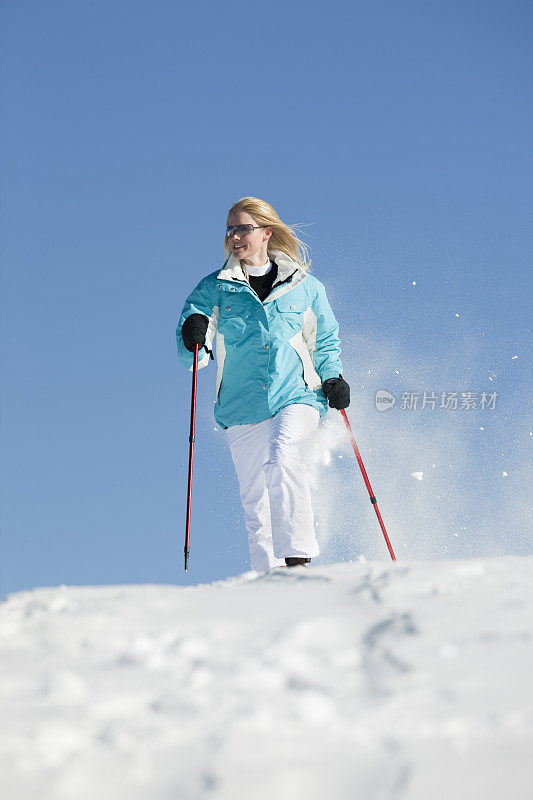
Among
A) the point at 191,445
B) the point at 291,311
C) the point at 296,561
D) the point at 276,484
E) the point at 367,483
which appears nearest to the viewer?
the point at 296,561

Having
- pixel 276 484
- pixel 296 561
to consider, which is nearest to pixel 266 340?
pixel 276 484

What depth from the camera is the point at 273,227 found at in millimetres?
5578

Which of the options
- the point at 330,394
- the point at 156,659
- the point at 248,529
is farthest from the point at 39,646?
the point at 330,394

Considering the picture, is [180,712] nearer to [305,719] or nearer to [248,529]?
[305,719]

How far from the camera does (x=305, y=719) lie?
5.65 feet

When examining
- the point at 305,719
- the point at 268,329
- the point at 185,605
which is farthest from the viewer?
the point at 268,329

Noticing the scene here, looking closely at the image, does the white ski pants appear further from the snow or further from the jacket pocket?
the snow

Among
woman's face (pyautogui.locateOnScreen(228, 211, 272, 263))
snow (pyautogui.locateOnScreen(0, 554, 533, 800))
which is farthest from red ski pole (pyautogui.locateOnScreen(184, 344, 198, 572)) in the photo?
snow (pyautogui.locateOnScreen(0, 554, 533, 800))

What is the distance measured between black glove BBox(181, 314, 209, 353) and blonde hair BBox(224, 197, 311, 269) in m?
0.69

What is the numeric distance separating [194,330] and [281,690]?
3.58 m

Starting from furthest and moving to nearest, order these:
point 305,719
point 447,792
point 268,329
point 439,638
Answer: point 268,329 → point 439,638 → point 305,719 → point 447,792

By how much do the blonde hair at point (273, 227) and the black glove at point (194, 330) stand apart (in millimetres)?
688

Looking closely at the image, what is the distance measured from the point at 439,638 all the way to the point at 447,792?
1.94 ft

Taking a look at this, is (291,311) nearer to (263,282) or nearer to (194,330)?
(263,282)
